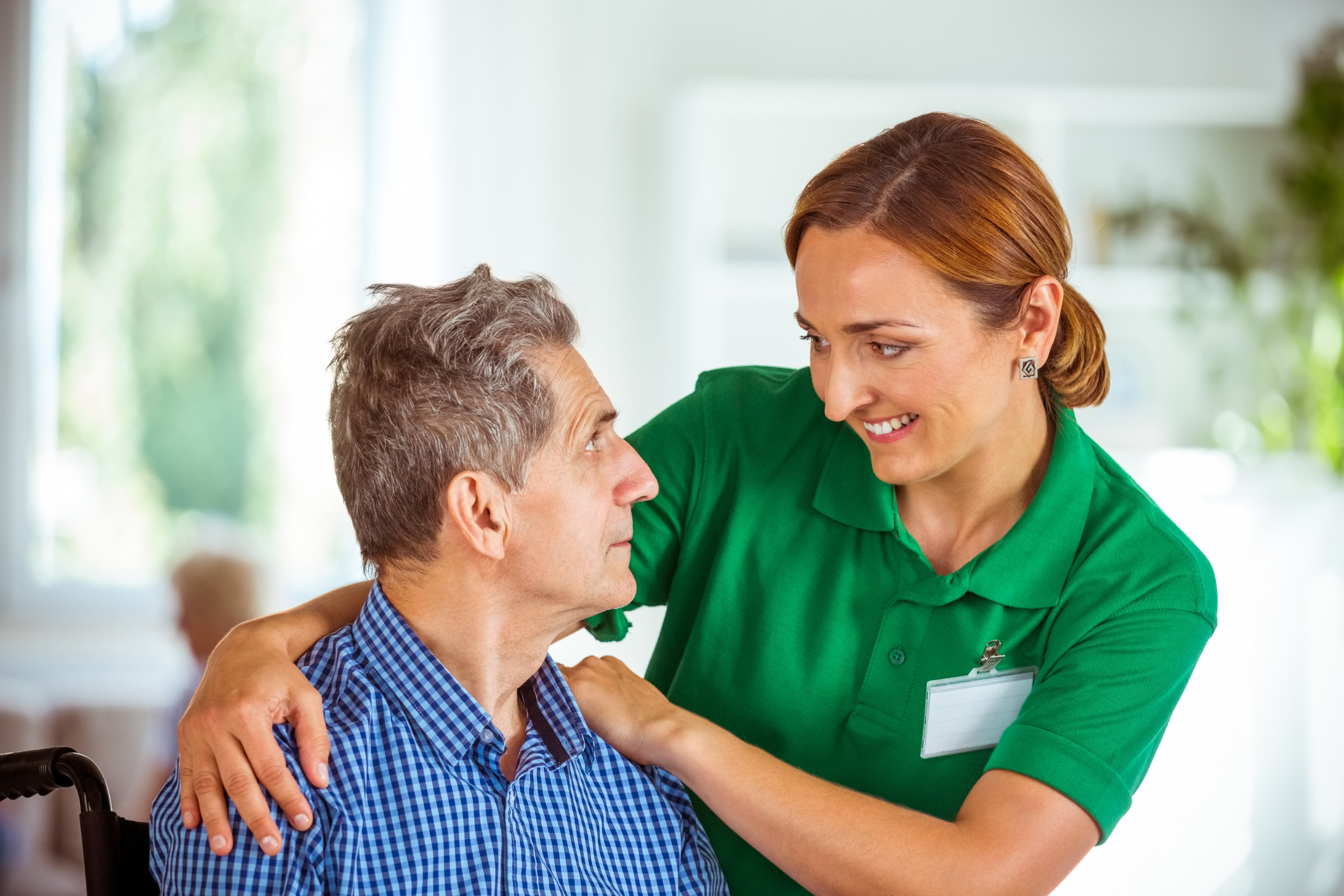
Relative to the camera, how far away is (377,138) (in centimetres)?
424

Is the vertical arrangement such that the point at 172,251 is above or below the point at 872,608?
above

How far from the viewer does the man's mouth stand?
1.36 m

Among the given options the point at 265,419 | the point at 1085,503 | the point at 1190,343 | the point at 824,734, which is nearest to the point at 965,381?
the point at 1085,503

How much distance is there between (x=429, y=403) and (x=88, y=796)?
51cm

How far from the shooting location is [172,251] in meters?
4.28

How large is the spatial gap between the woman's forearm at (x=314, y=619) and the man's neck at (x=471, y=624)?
86mm

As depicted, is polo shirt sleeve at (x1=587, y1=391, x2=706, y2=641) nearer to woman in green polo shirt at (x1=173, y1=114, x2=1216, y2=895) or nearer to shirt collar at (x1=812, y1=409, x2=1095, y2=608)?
woman in green polo shirt at (x1=173, y1=114, x2=1216, y2=895)

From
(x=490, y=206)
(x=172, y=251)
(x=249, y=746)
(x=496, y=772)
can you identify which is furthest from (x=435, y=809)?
(x=172, y=251)

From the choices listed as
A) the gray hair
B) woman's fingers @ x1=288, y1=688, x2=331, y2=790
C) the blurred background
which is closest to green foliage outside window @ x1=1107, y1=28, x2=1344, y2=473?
the blurred background

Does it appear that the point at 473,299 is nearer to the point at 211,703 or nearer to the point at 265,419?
the point at 211,703

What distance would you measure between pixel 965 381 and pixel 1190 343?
3171 mm

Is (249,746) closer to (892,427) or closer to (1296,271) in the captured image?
(892,427)

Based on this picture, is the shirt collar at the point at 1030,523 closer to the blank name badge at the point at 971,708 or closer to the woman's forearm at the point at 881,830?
the blank name badge at the point at 971,708

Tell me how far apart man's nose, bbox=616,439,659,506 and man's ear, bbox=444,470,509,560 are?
0.14 meters
